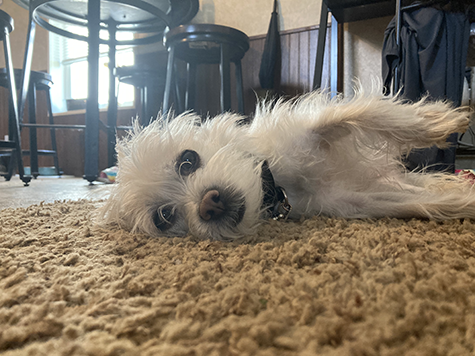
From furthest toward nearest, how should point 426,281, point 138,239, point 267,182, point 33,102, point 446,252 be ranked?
point 33,102, point 267,182, point 138,239, point 446,252, point 426,281

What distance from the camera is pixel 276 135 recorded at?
1.03 meters

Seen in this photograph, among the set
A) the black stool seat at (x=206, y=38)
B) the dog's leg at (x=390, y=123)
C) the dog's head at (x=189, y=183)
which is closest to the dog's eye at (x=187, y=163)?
the dog's head at (x=189, y=183)

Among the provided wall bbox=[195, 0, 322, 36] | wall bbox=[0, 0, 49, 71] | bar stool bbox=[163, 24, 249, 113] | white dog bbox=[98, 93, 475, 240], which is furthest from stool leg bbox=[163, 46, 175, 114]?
wall bbox=[0, 0, 49, 71]

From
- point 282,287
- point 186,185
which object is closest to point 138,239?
point 186,185

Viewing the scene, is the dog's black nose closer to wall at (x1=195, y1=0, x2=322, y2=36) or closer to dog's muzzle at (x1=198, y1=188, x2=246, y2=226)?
dog's muzzle at (x1=198, y1=188, x2=246, y2=226)

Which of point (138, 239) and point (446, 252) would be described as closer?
point (446, 252)

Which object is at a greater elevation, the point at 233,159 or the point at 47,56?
the point at 47,56

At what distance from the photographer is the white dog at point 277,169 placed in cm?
87

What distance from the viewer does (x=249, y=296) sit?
18.2 inches

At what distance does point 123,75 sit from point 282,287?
320cm

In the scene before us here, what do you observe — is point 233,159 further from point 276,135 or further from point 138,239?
point 138,239

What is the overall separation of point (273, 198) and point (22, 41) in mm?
6524

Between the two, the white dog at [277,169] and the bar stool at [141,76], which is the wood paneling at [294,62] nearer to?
the bar stool at [141,76]

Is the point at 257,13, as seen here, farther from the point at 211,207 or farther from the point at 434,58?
the point at 211,207
